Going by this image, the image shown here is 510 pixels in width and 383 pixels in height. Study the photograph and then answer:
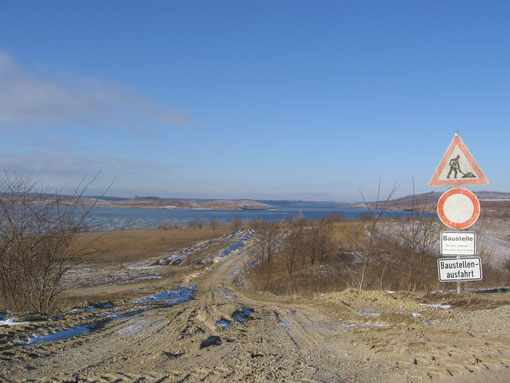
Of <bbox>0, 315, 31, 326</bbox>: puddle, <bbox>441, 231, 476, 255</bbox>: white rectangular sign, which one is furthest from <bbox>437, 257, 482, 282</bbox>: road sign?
<bbox>0, 315, 31, 326</bbox>: puddle

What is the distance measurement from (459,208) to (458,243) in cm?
Result: 68

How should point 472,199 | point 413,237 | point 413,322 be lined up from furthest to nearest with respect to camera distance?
point 413,237, point 472,199, point 413,322

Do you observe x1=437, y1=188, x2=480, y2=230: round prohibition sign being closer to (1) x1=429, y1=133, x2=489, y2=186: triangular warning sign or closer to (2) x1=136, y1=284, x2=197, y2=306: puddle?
(1) x1=429, y1=133, x2=489, y2=186: triangular warning sign

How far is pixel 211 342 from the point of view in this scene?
5480 mm

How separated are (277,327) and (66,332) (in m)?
3.35

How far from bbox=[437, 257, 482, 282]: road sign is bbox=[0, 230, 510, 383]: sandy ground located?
50 centimetres

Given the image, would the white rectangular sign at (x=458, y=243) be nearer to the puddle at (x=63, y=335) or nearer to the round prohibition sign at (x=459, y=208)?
the round prohibition sign at (x=459, y=208)

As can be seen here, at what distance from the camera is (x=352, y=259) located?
29531 millimetres

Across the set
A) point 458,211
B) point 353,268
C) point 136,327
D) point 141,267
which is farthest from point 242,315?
point 141,267

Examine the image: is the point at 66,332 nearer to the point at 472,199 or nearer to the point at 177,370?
the point at 177,370

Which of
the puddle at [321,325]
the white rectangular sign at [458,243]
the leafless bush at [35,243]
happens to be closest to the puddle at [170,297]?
the leafless bush at [35,243]

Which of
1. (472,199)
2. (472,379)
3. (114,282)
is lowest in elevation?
(114,282)

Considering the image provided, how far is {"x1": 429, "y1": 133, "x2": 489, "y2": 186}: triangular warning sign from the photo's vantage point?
7426 millimetres

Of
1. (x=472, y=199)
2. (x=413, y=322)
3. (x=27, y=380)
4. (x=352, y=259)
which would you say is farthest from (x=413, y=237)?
(x=352, y=259)
